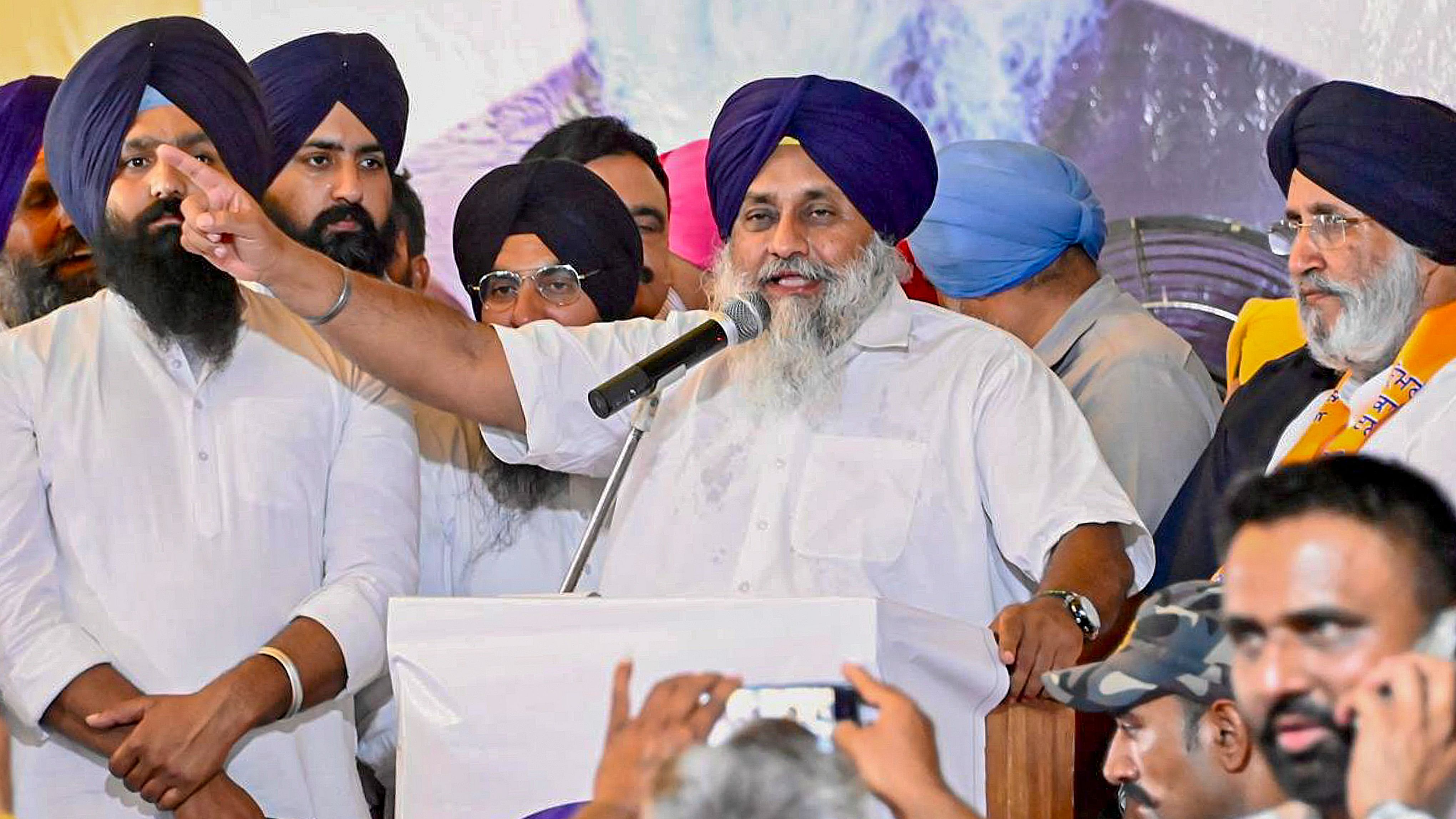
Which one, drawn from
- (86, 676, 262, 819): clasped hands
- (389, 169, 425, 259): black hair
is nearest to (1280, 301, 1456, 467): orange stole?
(86, 676, 262, 819): clasped hands

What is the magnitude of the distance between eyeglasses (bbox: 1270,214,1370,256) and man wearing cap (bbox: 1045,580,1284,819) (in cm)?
154

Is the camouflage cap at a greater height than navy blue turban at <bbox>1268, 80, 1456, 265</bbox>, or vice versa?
navy blue turban at <bbox>1268, 80, 1456, 265</bbox>

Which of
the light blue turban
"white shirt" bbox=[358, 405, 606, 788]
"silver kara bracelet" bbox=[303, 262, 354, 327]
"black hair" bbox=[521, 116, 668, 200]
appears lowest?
"white shirt" bbox=[358, 405, 606, 788]

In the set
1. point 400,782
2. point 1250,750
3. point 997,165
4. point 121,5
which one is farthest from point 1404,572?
point 121,5

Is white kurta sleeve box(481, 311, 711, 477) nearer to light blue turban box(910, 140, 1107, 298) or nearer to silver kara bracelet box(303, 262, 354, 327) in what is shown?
silver kara bracelet box(303, 262, 354, 327)

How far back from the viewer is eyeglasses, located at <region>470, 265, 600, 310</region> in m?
4.27

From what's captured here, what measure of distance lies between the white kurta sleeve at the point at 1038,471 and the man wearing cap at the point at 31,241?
198 cm

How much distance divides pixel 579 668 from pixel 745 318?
102cm

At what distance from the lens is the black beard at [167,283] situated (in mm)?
3643

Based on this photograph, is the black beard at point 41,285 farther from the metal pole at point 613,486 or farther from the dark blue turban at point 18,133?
the metal pole at point 613,486

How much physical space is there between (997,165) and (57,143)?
223cm

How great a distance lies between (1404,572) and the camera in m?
1.81

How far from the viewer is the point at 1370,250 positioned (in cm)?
365

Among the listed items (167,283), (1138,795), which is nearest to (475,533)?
(167,283)
